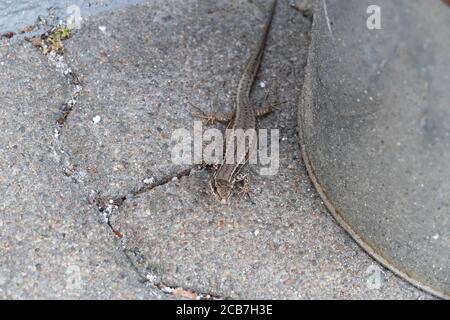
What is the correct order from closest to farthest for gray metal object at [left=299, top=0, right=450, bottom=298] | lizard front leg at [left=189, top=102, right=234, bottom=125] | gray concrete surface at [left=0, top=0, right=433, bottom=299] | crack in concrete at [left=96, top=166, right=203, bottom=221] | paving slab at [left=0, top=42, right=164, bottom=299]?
gray metal object at [left=299, top=0, right=450, bottom=298] → paving slab at [left=0, top=42, right=164, bottom=299] → gray concrete surface at [left=0, top=0, right=433, bottom=299] → crack in concrete at [left=96, top=166, right=203, bottom=221] → lizard front leg at [left=189, top=102, right=234, bottom=125]

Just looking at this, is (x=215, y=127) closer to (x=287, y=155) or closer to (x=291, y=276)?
(x=287, y=155)

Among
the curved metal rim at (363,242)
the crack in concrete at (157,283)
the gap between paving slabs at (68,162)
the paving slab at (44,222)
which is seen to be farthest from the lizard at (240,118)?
the paving slab at (44,222)

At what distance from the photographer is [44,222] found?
3.56m

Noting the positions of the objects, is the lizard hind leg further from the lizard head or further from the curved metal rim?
the curved metal rim

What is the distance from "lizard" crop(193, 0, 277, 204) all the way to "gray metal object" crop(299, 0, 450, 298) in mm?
462

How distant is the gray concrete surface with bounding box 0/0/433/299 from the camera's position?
346 cm

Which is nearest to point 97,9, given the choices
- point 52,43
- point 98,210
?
point 52,43

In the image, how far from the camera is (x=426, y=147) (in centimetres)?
290

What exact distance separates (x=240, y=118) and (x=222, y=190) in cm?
60

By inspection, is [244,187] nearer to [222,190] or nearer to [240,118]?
[222,190]

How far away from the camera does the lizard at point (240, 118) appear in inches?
152

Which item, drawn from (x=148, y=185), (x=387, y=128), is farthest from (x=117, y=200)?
(x=387, y=128)

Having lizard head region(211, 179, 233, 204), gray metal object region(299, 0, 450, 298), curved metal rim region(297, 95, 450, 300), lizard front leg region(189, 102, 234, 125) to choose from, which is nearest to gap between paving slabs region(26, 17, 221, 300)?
lizard head region(211, 179, 233, 204)

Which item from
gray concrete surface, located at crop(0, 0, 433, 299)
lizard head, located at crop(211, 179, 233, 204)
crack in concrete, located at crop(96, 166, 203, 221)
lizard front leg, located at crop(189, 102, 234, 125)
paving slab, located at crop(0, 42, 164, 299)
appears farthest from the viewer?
lizard front leg, located at crop(189, 102, 234, 125)
